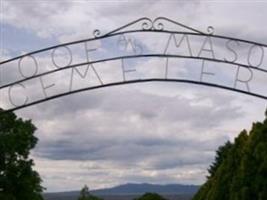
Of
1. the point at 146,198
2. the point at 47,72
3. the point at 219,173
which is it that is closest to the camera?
the point at 47,72

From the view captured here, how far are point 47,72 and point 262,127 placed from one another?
21486mm

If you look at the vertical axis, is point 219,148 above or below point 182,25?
above

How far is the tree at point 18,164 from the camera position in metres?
44.6

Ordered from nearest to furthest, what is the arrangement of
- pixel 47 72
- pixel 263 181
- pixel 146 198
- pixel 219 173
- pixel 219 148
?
pixel 47 72
pixel 263 181
pixel 219 173
pixel 146 198
pixel 219 148

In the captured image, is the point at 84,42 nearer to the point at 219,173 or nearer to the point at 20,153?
the point at 219,173

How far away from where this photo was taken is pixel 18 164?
45375 mm

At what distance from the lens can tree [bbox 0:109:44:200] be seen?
146 ft

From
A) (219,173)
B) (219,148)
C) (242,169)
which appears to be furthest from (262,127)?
(219,148)

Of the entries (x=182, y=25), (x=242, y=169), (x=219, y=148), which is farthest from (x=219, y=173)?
Answer: (x=219, y=148)

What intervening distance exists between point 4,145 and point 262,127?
17355 mm

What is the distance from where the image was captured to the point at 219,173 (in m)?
41.0

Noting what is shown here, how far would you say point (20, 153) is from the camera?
149 feet

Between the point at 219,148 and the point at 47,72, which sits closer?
the point at 47,72

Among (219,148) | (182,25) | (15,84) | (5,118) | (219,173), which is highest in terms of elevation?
(219,148)
